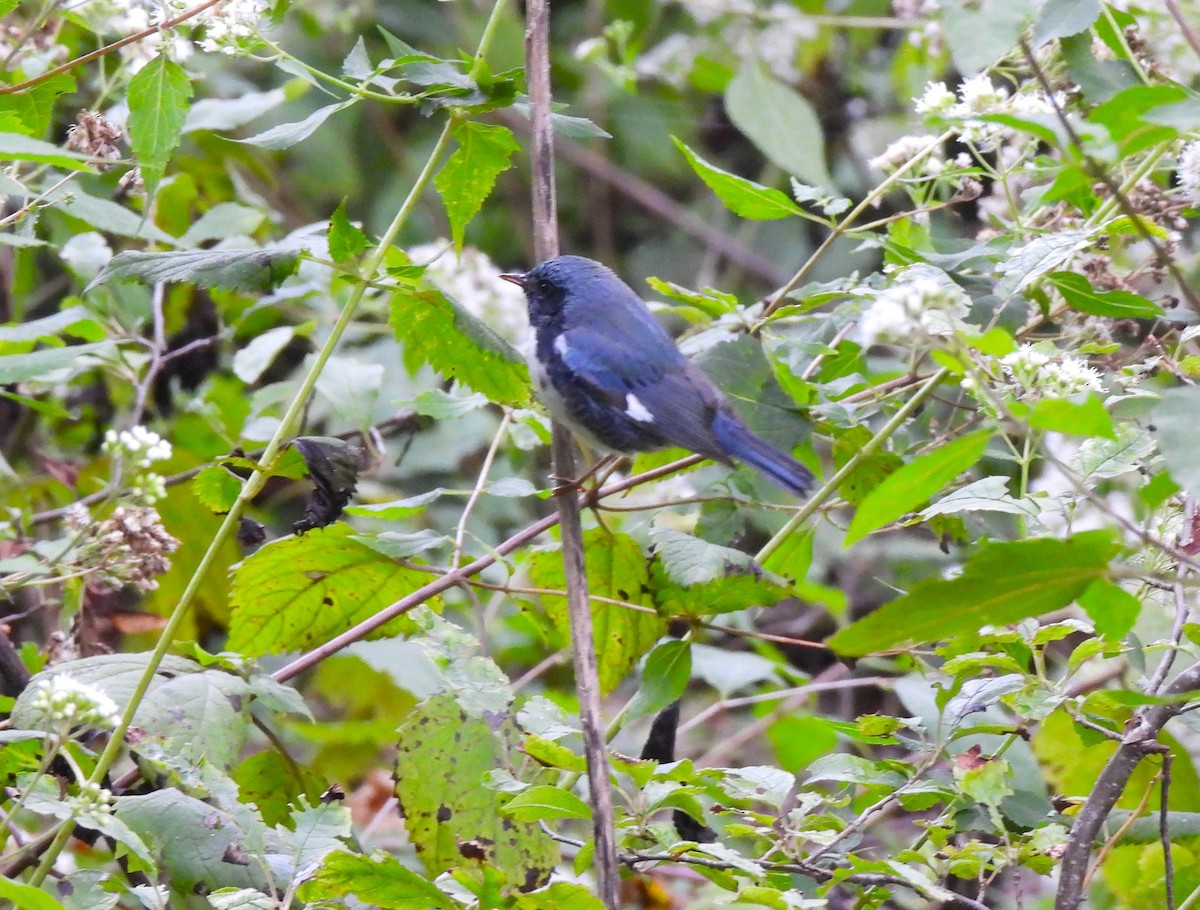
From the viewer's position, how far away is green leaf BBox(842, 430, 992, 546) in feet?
4.00

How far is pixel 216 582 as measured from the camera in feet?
10.5

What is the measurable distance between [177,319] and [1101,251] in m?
2.15

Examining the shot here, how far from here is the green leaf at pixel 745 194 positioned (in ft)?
6.92

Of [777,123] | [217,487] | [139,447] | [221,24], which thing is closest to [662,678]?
[217,487]

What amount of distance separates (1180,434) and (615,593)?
119 cm

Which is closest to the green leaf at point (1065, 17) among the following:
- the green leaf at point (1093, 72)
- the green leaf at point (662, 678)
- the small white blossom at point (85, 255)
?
the green leaf at point (1093, 72)

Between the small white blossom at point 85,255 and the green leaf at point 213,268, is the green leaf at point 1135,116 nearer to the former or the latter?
the green leaf at point 213,268

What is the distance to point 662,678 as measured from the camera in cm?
198

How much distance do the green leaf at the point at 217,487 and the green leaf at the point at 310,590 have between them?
0.42 feet

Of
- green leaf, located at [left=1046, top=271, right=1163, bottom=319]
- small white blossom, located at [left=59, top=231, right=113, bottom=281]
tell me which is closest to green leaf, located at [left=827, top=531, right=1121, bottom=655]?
green leaf, located at [left=1046, top=271, right=1163, bottom=319]

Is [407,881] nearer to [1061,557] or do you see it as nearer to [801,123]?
[1061,557]

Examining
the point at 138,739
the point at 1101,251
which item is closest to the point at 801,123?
the point at 1101,251

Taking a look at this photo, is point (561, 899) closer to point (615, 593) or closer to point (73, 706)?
point (73, 706)

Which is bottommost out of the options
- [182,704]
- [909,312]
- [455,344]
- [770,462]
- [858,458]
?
[182,704]
